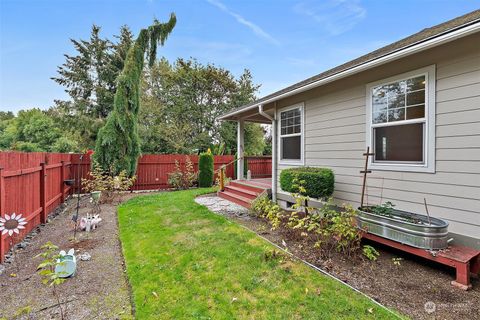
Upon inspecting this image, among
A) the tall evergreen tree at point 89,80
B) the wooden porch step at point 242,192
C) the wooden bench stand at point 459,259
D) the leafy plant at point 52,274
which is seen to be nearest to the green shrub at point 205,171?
the wooden porch step at point 242,192

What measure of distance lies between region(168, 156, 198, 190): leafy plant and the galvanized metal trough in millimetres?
8697

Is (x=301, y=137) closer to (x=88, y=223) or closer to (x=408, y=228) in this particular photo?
(x=408, y=228)

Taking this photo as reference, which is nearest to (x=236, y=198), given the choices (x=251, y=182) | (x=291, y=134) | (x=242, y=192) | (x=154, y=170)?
(x=242, y=192)

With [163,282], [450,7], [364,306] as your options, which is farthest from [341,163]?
[450,7]

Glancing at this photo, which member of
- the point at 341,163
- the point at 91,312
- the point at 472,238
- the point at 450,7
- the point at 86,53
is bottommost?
the point at 91,312

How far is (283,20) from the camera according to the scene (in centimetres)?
1003

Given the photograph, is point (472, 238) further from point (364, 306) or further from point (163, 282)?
point (163, 282)

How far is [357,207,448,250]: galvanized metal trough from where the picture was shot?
9.76 feet

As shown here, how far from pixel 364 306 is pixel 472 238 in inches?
75.5

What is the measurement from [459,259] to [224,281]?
109 inches

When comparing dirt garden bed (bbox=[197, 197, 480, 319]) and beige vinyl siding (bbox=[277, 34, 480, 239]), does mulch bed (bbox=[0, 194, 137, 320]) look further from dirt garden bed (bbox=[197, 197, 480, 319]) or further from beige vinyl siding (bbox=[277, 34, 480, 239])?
beige vinyl siding (bbox=[277, 34, 480, 239])

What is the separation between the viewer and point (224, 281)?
118 inches

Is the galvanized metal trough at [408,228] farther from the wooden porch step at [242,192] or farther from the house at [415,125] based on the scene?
the wooden porch step at [242,192]

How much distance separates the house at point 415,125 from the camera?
123 inches
